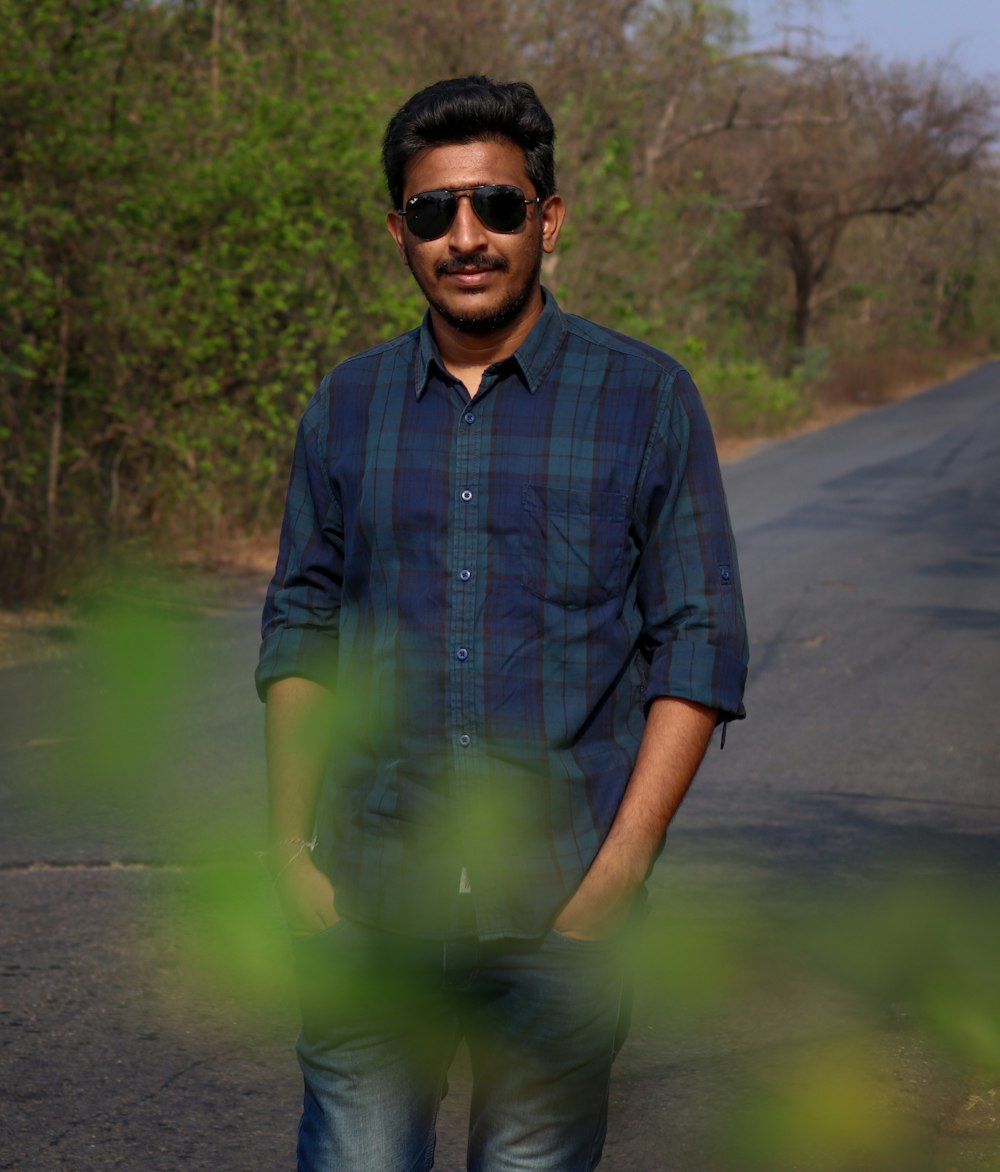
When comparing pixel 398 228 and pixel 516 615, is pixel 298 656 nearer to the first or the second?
pixel 516 615

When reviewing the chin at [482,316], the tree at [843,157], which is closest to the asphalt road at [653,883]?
the chin at [482,316]

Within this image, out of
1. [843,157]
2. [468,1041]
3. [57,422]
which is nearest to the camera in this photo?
[468,1041]

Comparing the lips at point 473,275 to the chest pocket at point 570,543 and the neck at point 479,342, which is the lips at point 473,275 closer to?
the neck at point 479,342

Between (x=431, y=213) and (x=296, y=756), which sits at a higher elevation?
(x=431, y=213)

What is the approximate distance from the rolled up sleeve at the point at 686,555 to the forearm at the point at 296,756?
17.0 inches

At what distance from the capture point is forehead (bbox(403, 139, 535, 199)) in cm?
216

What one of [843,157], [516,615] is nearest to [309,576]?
[516,615]

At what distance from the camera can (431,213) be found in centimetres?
217

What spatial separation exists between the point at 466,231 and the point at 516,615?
483 millimetres

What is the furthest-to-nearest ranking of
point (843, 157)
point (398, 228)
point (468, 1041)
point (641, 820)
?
point (843, 157) < point (398, 228) < point (468, 1041) < point (641, 820)

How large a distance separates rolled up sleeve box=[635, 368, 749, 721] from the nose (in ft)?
0.96

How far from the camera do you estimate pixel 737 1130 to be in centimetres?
363

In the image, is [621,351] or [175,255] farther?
[175,255]

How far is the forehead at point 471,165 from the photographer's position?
7.08 feet
